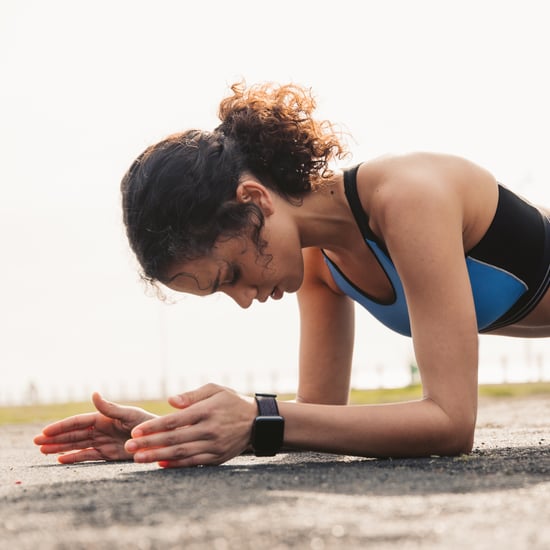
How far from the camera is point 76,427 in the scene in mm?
3162

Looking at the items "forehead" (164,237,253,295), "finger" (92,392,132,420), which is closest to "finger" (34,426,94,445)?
"finger" (92,392,132,420)

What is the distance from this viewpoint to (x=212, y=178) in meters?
2.67

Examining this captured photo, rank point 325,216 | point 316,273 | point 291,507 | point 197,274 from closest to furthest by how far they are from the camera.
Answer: point 291,507
point 197,274
point 325,216
point 316,273

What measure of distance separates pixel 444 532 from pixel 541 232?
185 centimetres

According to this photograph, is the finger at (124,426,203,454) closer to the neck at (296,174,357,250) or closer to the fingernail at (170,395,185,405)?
the fingernail at (170,395,185,405)

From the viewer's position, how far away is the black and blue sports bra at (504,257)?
3.00m

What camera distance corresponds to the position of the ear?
2713 mm

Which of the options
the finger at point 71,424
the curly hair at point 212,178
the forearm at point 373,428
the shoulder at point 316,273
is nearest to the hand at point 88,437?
the finger at point 71,424

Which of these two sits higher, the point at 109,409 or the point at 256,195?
the point at 256,195

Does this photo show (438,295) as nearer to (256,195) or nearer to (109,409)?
(256,195)

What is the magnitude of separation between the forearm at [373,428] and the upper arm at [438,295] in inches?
1.9

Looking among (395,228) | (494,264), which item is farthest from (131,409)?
(494,264)

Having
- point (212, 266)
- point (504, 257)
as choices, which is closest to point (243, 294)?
point (212, 266)

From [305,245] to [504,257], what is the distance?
2.44 feet
